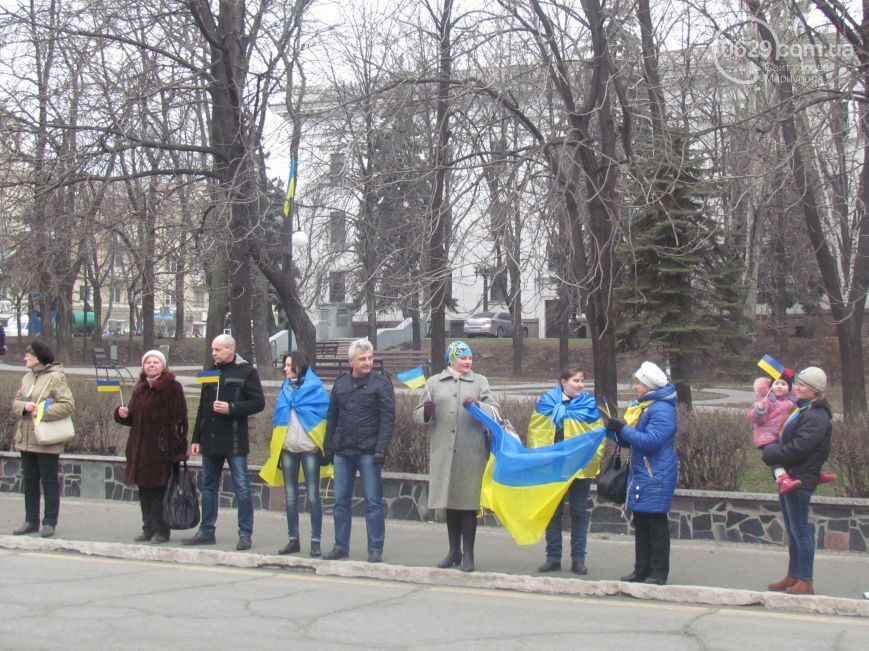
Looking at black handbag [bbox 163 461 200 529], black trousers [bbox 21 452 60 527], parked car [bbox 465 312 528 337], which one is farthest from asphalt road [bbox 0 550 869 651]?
parked car [bbox 465 312 528 337]

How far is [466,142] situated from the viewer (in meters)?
14.4

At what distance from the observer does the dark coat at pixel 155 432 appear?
953cm

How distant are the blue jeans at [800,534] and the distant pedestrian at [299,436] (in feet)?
13.1

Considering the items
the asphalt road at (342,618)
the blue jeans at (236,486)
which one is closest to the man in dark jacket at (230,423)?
the blue jeans at (236,486)

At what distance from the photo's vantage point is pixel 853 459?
1005cm

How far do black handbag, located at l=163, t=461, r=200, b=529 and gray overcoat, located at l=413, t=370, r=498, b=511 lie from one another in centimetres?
256

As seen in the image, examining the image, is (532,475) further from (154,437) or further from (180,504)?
(154,437)

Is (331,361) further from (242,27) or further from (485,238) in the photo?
(485,238)

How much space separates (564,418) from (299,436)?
2384 millimetres

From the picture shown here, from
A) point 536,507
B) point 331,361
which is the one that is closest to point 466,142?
point 536,507

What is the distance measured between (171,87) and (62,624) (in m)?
9.18

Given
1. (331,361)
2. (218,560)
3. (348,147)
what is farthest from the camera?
(331,361)

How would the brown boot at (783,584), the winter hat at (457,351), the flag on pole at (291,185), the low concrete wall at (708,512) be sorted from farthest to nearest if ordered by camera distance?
the flag on pole at (291,185)
the low concrete wall at (708,512)
the winter hat at (457,351)
the brown boot at (783,584)

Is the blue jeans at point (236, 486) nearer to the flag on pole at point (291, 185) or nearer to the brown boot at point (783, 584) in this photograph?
Result: the brown boot at point (783, 584)
